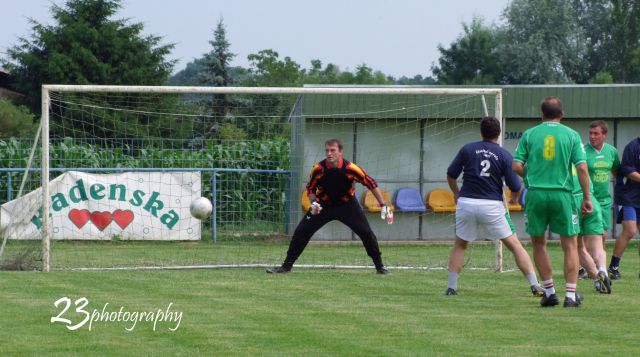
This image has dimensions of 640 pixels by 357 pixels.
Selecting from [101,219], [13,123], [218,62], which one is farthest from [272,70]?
[101,219]

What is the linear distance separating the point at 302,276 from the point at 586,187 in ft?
15.7

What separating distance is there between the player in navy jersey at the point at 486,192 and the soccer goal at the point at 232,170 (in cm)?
714

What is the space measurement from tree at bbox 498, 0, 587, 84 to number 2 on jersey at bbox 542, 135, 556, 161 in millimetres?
69228

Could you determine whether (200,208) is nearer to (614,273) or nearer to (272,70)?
(614,273)

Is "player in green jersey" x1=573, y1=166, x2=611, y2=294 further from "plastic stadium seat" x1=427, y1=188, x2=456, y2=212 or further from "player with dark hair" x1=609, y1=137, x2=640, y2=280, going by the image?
"plastic stadium seat" x1=427, y1=188, x2=456, y2=212

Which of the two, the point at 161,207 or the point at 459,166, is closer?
the point at 459,166

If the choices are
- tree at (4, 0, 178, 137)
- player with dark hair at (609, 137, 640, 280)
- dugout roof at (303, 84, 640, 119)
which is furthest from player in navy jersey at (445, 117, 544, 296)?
tree at (4, 0, 178, 137)

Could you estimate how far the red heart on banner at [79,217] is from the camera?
21812mm

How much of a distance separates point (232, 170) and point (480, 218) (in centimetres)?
1161

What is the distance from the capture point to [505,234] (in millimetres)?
11625

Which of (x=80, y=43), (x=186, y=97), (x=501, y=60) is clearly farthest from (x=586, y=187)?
(x=501, y=60)

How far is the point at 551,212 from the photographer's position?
10773 mm

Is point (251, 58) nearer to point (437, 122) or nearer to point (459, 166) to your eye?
point (437, 122)

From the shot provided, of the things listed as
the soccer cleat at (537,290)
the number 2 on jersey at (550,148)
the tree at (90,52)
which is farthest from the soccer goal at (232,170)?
the tree at (90,52)
